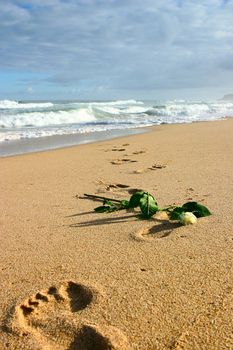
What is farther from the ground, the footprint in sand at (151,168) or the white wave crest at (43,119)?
the footprint in sand at (151,168)

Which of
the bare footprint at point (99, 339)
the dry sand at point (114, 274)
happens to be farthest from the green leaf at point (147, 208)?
the bare footprint at point (99, 339)

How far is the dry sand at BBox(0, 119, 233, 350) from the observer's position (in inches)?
58.3

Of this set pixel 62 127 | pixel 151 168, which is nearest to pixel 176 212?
pixel 151 168

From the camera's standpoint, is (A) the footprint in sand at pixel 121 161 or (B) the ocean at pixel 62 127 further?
(B) the ocean at pixel 62 127

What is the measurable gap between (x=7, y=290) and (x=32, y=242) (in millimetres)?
597

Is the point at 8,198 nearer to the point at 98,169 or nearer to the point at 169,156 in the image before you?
the point at 98,169

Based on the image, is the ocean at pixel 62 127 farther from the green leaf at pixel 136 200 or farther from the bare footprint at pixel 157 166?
the green leaf at pixel 136 200

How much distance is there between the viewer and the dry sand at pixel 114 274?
4.86ft

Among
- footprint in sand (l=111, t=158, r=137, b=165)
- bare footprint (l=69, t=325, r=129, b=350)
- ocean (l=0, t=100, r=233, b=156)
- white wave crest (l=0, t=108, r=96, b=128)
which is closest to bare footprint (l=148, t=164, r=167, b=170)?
footprint in sand (l=111, t=158, r=137, b=165)

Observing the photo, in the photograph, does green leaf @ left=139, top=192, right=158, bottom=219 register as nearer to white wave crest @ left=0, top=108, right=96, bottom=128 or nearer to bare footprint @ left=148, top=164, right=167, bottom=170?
bare footprint @ left=148, top=164, right=167, bottom=170

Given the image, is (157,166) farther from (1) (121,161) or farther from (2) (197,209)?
(2) (197,209)

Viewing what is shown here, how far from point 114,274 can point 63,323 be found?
0.42 meters

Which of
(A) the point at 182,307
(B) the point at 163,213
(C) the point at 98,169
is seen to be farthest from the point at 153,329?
(C) the point at 98,169

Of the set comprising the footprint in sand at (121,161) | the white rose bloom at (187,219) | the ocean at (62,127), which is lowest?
the ocean at (62,127)
